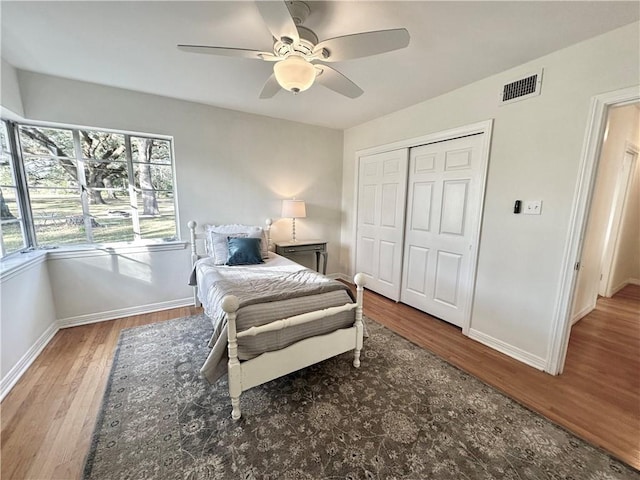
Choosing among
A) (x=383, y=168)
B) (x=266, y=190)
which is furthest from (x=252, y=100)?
(x=383, y=168)

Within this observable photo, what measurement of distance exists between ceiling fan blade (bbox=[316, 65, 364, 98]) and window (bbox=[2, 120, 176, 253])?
2237 mm

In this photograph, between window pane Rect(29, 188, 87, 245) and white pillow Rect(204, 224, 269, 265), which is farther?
white pillow Rect(204, 224, 269, 265)

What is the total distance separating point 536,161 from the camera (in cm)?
211

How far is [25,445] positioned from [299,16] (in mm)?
2863

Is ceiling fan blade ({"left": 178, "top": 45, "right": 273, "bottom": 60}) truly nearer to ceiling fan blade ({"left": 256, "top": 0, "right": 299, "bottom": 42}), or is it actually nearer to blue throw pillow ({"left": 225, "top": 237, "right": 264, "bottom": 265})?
ceiling fan blade ({"left": 256, "top": 0, "right": 299, "bottom": 42})

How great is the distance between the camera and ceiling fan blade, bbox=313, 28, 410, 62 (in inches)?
51.8

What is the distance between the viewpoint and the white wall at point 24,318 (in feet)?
6.04

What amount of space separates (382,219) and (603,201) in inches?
94.4

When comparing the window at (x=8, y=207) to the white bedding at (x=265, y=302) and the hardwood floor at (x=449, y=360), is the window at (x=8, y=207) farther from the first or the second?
the white bedding at (x=265, y=302)

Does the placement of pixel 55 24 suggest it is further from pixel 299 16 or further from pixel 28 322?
pixel 28 322

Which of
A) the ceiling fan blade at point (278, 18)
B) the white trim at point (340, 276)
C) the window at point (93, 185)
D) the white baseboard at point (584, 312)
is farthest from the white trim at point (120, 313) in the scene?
the white baseboard at point (584, 312)

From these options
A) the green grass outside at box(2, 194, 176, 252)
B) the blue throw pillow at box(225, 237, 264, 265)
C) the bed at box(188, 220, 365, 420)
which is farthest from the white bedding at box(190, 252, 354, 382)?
the green grass outside at box(2, 194, 176, 252)

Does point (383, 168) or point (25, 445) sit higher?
point (383, 168)

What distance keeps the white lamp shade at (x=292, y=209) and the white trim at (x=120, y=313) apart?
167cm
